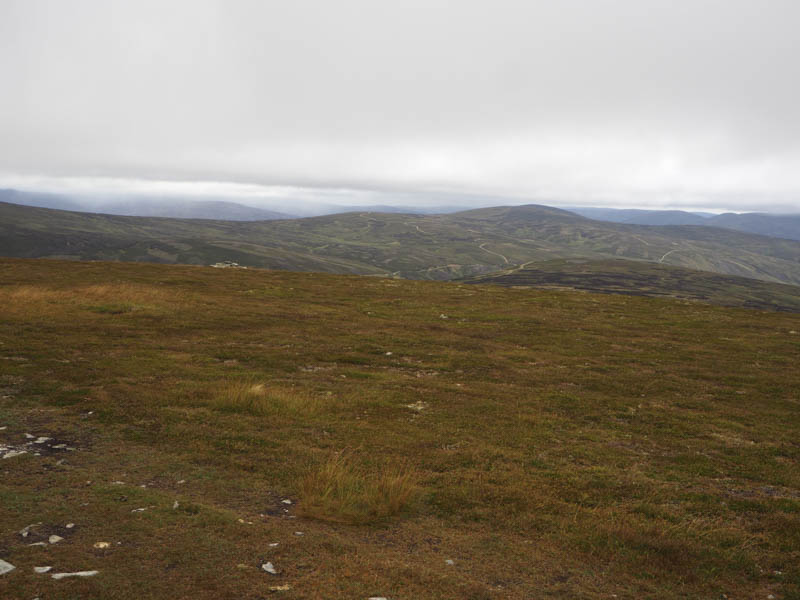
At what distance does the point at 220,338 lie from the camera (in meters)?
27.4

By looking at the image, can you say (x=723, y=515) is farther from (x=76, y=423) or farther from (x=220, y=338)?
(x=220, y=338)

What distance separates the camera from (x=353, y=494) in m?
10.2

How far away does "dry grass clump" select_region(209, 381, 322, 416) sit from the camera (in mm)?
15781

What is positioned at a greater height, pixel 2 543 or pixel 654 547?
pixel 2 543

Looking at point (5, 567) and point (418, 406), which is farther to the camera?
point (418, 406)

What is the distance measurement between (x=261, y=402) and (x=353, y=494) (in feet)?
23.1

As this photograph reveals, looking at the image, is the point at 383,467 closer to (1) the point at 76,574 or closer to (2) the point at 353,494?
(2) the point at 353,494

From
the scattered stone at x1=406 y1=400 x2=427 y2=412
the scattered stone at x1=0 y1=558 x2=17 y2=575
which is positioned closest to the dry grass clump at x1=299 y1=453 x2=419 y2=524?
the scattered stone at x1=0 y1=558 x2=17 y2=575

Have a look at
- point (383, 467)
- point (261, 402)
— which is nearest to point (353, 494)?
point (383, 467)

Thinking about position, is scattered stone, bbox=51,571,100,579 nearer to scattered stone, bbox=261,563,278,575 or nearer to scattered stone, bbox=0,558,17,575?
scattered stone, bbox=0,558,17,575

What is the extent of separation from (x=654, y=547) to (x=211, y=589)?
859cm

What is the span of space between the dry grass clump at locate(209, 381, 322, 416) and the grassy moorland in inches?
4.6

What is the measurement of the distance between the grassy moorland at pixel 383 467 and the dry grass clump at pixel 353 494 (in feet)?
0.17

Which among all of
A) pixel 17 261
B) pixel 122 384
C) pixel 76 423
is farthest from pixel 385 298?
pixel 17 261
